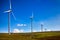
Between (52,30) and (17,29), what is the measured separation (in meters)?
0.78

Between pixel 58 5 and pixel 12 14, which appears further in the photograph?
pixel 12 14

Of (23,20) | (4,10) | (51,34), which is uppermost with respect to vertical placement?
(4,10)

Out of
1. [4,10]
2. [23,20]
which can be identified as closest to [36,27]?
[23,20]

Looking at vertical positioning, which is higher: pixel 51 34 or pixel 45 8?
pixel 45 8

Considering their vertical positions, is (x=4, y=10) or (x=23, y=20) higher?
(x=4, y=10)

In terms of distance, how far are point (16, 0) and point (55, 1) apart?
2.90ft

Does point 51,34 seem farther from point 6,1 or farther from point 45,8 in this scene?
point 6,1

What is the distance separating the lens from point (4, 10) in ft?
13.4

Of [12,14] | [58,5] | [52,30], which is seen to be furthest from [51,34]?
[12,14]

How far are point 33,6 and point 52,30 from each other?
2.18ft

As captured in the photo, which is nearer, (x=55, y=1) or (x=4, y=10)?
(x=55, y=1)

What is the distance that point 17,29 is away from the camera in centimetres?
393

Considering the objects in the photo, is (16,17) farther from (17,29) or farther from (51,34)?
(51,34)

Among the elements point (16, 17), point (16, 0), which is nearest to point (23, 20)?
point (16, 17)
